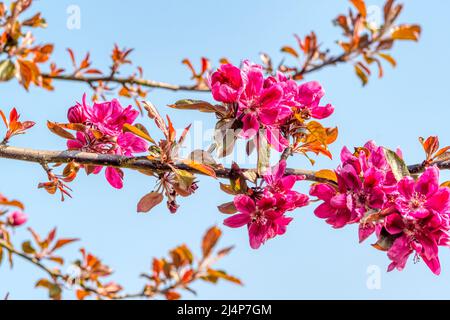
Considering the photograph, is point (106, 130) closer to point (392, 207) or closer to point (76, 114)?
point (76, 114)

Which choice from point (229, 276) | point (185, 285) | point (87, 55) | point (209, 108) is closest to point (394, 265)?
point (209, 108)

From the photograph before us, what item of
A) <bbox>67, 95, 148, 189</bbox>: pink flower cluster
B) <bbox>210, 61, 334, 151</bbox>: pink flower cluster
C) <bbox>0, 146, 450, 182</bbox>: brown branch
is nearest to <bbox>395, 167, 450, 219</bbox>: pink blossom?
<bbox>0, 146, 450, 182</bbox>: brown branch

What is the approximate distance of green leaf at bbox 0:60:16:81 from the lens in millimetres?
1913

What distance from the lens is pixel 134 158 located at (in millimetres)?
1222

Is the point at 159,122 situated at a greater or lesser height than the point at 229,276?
greater

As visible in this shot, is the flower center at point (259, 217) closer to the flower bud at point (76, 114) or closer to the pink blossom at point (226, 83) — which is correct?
the pink blossom at point (226, 83)

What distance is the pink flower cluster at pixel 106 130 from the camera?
135cm

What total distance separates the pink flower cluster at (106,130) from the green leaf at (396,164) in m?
0.63

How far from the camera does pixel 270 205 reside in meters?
1.22

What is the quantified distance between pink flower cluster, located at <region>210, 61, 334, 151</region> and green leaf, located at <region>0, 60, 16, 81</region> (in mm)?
1051

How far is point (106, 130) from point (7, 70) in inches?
32.1

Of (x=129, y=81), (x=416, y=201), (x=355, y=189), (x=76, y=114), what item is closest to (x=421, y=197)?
(x=416, y=201)
